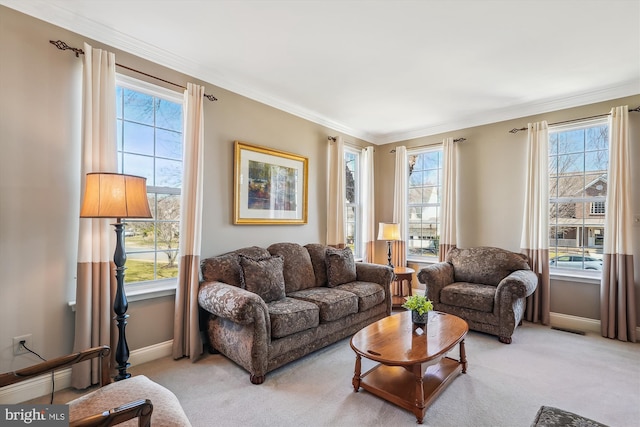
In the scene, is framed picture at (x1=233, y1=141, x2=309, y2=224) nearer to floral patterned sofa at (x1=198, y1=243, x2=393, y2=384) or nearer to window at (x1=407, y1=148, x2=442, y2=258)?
floral patterned sofa at (x1=198, y1=243, x2=393, y2=384)

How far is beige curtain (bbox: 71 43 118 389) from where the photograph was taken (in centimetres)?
222

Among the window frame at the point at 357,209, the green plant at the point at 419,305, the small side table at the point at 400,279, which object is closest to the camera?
the green plant at the point at 419,305

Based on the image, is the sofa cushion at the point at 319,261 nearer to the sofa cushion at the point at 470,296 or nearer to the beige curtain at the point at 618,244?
the sofa cushion at the point at 470,296

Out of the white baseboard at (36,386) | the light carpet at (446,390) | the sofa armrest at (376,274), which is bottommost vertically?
the light carpet at (446,390)

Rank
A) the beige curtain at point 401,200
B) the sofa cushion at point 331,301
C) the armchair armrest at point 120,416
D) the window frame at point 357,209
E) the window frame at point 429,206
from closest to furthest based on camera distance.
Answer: the armchair armrest at point 120,416
the sofa cushion at point 331,301
the window frame at point 429,206
the beige curtain at point 401,200
the window frame at point 357,209

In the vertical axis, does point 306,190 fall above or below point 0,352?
above

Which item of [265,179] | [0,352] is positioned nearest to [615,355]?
[265,179]

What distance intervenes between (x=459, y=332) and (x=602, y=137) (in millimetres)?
3204

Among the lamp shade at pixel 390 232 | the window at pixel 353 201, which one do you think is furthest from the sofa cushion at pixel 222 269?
the window at pixel 353 201

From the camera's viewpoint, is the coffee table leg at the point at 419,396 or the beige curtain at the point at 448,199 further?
the beige curtain at the point at 448,199

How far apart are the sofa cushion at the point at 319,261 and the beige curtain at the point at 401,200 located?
1.65m

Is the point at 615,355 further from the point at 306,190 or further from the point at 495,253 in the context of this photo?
the point at 306,190

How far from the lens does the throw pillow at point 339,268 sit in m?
3.63

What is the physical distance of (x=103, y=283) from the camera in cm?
232
